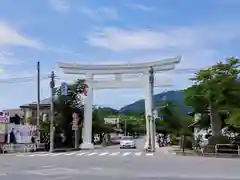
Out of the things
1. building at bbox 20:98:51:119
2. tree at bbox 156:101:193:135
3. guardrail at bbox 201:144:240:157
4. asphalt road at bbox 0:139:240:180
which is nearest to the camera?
asphalt road at bbox 0:139:240:180

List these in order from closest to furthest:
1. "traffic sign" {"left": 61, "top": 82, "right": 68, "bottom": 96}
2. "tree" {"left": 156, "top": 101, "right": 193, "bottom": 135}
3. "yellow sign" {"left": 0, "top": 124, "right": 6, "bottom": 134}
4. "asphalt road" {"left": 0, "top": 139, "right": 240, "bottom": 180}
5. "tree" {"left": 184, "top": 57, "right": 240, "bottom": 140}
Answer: "asphalt road" {"left": 0, "top": 139, "right": 240, "bottom": 180}, "tree" {"left": 184, "top": 57, "right": 240, "bottom": 140}, "yellow sign" {"left": 0, "top": 124, "right": 6, "bottom": 134}, "traffic sign" {"left": 61, "top": 82, "right": 68, "bottom": 96}, "tree" {"left": 156, "top": 101, "right": 193, "bottom": 135}

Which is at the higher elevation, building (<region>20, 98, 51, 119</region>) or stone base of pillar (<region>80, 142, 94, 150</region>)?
building (<region>20, 98, 51, 119</region>)

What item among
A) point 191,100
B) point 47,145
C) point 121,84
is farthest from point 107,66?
point 191,100

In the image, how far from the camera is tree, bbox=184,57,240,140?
118 ft

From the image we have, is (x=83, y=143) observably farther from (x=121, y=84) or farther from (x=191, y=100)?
(x=191, y=100)

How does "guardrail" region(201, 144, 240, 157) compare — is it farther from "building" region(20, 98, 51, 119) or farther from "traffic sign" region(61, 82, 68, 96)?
"building" region(20, 98, 51, 119)

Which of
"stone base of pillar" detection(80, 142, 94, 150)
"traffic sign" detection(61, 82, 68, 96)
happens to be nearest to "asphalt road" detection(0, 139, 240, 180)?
"traffic sign" detection(61, 82, 68, 96)

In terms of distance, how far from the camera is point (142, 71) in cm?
5141

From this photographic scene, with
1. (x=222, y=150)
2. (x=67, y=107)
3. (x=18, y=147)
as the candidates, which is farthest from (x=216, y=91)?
(x=67, y=107)

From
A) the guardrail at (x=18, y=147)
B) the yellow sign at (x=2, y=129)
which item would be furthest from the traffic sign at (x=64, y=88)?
the yellow sign at (x=2, y=129)

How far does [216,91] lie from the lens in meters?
35.7

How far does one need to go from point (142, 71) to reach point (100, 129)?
25.9 metres

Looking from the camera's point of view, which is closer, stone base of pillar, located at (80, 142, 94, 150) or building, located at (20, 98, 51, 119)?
stone base of pillar, located at (80, 142, 94, 150)

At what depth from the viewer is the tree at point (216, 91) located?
3584 cm
